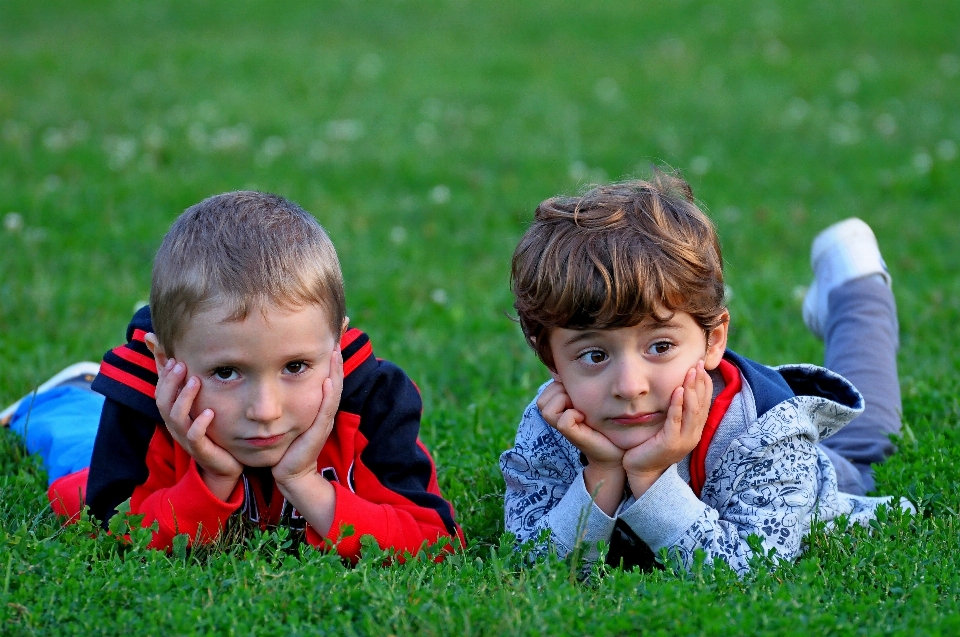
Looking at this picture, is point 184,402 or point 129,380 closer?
point 184,402

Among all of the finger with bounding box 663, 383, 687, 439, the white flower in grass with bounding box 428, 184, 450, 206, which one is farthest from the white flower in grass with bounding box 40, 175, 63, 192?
the finger with bounding box 663, 383, 687, 439

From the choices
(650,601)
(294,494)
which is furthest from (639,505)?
(294,494)

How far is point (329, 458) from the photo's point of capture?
3680 millimetres

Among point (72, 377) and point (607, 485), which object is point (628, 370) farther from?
point (72, 377)

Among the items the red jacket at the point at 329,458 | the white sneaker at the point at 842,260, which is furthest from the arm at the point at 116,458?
the white sneaker at the point at 842,260

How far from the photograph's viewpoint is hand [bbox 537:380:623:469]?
130 inches

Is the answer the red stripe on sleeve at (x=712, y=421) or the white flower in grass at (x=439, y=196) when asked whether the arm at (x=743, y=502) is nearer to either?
the red stripe on sleeve at (x=712, y=421)

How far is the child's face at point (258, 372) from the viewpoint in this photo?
3201mm

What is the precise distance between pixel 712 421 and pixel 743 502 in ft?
0.92

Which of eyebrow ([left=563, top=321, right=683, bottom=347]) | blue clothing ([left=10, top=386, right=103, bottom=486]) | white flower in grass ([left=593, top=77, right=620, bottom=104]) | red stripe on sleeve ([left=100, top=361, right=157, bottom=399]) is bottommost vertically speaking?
blue clothing ([left=10, top=386, right=103, bottom=486])

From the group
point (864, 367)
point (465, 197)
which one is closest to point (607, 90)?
point (465, 197)

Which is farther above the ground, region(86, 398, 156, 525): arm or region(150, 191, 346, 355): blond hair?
region(150, 191, 346, 355): blond hair

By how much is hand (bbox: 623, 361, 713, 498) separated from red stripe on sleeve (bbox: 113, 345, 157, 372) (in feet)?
5.30

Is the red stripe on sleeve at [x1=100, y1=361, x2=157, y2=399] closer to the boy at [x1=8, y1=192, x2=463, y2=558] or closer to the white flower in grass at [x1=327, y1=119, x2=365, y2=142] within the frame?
the boy at [x1=8, y1=192, x2=463, y2=558]
